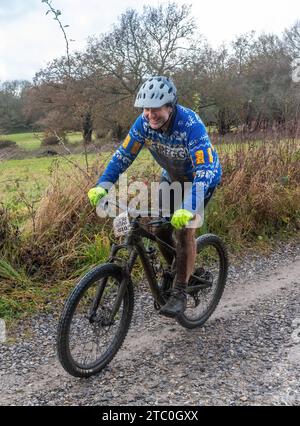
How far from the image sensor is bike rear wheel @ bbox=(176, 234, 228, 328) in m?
4.20

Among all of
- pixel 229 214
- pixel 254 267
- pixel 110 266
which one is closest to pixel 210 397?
pixel 110 266

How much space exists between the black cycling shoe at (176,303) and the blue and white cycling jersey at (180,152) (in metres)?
0.86

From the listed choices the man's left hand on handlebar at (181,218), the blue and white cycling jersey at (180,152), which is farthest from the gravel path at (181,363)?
the blue and white cycling jersey at (180,152)

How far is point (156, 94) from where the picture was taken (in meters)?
3.45

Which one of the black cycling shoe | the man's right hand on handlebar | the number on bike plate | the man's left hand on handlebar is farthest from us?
the black cycling shoe

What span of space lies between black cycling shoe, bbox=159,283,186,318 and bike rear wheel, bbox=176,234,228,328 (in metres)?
0.20

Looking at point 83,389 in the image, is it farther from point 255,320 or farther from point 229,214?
point 229,214

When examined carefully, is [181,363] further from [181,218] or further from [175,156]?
[175,156]

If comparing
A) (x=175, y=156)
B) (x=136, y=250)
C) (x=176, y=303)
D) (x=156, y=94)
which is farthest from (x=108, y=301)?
(x=156, y=94)

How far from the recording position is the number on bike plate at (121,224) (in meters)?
3.41

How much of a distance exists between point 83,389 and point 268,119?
6306mm

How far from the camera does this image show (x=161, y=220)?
3613mm

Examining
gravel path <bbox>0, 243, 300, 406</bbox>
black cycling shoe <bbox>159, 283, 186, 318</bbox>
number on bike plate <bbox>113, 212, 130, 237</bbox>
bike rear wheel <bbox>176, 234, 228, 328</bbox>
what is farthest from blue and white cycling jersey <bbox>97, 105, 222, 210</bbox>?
gravel path <bbox>0, 243, 300, 406</bbox>

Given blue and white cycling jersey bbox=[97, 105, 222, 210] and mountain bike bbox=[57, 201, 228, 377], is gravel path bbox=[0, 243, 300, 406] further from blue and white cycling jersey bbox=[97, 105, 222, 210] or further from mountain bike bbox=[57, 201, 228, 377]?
blue and white cycling jersey bbox=[97, 105, 222, 210]
